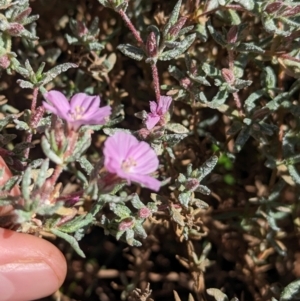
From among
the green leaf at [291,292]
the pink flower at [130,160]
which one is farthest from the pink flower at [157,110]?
the green leaf at [291,292]

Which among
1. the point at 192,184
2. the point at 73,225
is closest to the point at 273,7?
the point at 192,184

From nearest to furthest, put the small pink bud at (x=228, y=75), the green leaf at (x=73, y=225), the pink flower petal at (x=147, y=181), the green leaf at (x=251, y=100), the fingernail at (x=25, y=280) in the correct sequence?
1. the pink flower petal at (x=147, y=181)
2. the green leaf at (x=73, y=225)
3. the fingernail at (x=25, y=280)
4. the small pink bud at (x=228, y=75)
5. the green leaf at (x=251, y=100)

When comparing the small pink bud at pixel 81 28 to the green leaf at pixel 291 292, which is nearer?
the green leaf at pixel 291 292

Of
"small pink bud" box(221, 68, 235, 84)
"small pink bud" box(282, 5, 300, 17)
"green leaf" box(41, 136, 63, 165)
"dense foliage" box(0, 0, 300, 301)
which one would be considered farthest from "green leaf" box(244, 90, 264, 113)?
"green leaf" box(41, 136, 63, 165)

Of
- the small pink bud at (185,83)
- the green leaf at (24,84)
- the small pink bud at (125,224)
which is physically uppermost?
the small pink bud at (185,83)

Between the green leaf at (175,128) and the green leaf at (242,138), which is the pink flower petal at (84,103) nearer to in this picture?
the green leaf at (175,128)

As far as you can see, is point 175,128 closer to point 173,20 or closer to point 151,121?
point 151,121
